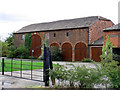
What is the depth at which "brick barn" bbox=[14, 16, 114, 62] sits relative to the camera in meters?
27.0

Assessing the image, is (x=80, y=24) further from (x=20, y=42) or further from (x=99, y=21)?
(x=20, y=42)

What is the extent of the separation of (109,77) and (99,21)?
2314cm

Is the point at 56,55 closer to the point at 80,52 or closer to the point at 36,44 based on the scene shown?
the point at 80,52

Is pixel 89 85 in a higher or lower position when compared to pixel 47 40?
lower

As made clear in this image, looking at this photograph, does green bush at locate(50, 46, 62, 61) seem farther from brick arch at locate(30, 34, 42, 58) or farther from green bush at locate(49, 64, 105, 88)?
green bush at locate(49, 64, 105, 88)

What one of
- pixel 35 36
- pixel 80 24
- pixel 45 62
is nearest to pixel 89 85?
pixel 45 62

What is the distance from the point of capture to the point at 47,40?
32969 millimetres

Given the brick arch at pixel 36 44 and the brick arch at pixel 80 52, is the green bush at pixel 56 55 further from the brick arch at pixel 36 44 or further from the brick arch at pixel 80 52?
the brick arch at pixel 36 44

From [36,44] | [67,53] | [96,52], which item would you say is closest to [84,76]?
[96,52]

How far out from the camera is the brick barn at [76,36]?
27.0 m

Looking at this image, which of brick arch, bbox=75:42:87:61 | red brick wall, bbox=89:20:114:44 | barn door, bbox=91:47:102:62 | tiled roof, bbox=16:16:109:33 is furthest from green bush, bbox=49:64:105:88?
tiled roof, bbox=16:16:109:33

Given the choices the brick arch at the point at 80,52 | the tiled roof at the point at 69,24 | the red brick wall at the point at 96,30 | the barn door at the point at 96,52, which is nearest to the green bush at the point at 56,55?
the brick arch at the point at 80,52

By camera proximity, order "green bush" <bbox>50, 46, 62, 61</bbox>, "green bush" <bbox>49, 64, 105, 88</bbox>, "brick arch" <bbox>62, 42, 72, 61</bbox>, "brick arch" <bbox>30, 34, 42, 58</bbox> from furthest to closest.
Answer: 1. "brick arch" <bbox>30, 34, 42, 58</bbox>
2. "green bush" <bbox>50, 46, 62, 61</bbox>
3. "brick arch" <bbox>62, 42, 72, 61</bbox>
4. "green bush" <bbox>49, 64, 105, 88</bbox>

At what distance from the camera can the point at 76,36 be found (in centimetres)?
2898
